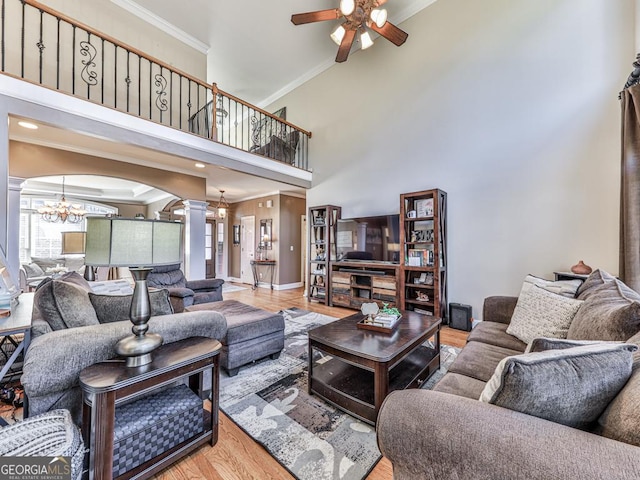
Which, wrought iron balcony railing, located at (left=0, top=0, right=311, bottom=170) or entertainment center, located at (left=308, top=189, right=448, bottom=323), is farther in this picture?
entertainment center, located at (left=308, top=189, right=448, bottom=323)

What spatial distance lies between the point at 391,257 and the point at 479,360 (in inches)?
105

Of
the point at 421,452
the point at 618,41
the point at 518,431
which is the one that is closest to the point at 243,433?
the point at 421,452

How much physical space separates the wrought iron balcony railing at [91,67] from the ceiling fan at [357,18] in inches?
66.5

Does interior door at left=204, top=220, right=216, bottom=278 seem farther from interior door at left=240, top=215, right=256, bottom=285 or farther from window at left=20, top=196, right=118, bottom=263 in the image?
window at left=20, top=196, right=118, bottom=263

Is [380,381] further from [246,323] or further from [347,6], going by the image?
[347,6]

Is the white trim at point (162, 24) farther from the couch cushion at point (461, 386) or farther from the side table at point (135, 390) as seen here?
the couch cushion at point (461, 386)

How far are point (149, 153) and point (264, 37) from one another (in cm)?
326

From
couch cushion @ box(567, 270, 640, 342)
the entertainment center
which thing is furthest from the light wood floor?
the entertainment center

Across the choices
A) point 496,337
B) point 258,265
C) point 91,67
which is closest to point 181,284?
point 258,265

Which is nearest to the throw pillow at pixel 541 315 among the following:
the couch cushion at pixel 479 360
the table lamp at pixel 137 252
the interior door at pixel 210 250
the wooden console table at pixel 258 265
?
the couch cushion at pixel 479 360

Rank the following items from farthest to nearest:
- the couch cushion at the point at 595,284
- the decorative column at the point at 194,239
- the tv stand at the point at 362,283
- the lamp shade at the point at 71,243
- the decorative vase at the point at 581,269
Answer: the decorative column at the point at 194,239
the tv stand at the point at 362,283
the decorative vase at the point at 581,269
the lamp shade at the point at 71,243
the couch cushion at the point at 595,284

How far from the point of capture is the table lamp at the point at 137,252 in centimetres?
120

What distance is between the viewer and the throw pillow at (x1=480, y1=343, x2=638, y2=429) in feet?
2.43

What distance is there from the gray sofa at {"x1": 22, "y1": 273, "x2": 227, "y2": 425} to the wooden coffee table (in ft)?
2.65
